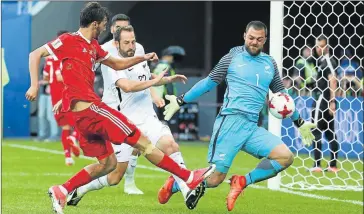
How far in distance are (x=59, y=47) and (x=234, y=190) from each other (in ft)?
7.18

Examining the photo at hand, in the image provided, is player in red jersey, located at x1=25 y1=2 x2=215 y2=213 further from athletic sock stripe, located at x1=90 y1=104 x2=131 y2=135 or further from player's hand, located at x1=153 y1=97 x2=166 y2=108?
player's hand, located at x1=153 y1=97 x2=166 y2=108

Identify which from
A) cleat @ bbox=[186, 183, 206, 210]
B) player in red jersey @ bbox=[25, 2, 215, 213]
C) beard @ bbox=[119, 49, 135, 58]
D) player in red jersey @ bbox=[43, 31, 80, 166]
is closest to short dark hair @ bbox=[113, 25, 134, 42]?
beard @ bbox=[119, 49, 135, 58]

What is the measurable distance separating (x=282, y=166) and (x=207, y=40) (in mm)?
15226

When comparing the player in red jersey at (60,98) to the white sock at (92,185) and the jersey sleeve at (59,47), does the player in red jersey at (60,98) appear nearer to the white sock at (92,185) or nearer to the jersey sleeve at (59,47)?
the white sock at (92,185)

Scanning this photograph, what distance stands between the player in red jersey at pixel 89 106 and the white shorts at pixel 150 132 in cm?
121

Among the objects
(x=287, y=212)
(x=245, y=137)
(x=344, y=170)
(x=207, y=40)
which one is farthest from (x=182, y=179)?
(x=207, y=40)

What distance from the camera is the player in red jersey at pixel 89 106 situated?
836 cm

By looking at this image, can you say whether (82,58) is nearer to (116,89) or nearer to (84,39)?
(84,39)

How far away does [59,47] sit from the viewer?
8.36 metres

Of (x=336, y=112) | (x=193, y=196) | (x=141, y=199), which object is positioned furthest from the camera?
(x=336, y=112)

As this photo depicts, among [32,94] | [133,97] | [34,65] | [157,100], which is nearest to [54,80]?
[133,97]

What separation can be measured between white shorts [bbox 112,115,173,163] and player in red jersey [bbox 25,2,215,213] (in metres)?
1.21

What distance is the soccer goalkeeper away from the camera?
9227 mm

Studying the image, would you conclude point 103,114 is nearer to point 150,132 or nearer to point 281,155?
point 150,132
